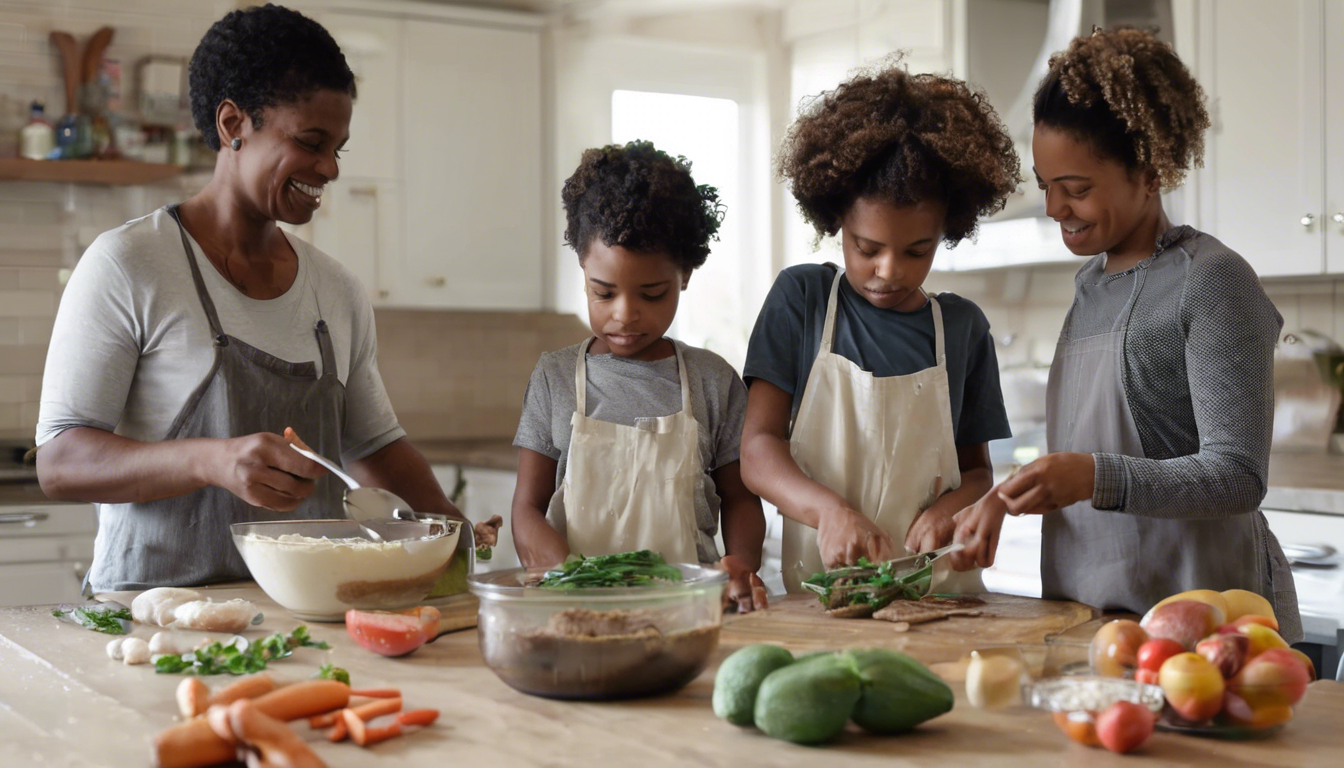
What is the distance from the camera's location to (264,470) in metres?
1.48

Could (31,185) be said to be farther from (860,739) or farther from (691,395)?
(860,739)

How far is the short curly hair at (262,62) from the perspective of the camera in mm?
1809

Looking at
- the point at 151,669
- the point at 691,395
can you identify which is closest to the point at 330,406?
the point at 691,395

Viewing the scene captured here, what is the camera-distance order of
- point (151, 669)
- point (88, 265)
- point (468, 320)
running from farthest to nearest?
point (468, 320)
point (88, 265)
point (151, 669)

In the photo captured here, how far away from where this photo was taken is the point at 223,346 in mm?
1759

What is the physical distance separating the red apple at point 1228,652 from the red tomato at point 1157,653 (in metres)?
0.03

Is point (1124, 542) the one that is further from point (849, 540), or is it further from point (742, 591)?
point (742, 591)

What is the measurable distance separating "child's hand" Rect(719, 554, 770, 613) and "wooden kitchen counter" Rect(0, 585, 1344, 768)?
7.2 inches

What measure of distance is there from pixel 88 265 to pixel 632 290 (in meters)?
0.75

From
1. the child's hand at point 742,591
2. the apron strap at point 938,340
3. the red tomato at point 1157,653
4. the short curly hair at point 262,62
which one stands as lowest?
the child's hand at point 742,591

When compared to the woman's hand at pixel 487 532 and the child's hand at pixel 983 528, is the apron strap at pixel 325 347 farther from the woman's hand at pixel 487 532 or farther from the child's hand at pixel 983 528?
the child's hand at pixel 983 528

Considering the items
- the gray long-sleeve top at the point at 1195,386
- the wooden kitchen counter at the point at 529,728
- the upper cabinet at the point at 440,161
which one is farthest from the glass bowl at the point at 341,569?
the upper cabinet at the point at 440,161

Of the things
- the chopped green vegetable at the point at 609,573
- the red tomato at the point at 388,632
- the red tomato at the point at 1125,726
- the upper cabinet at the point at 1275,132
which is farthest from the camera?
the upper cabinet at the point at 1275,132

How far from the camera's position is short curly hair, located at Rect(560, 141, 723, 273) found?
1.83m
